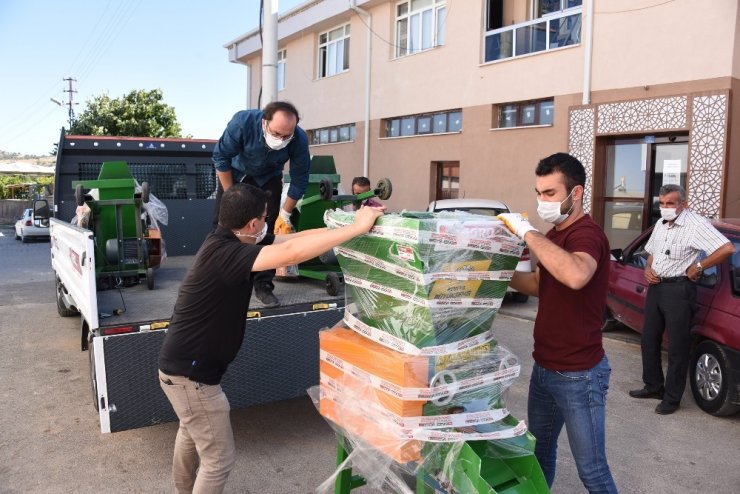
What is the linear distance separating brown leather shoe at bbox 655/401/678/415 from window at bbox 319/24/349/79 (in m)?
15.9

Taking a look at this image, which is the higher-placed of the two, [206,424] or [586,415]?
[586,415]

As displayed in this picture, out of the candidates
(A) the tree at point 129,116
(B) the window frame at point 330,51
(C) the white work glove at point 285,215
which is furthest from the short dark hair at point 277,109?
(A) the tree at point 129,116

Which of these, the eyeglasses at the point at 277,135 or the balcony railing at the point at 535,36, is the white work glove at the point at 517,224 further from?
the balcony railing at the point at 535,36

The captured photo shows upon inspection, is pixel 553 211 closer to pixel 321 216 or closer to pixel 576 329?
pixel 576 329

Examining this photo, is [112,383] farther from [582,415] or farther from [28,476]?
[582,415]

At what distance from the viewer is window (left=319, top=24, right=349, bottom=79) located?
762 inches

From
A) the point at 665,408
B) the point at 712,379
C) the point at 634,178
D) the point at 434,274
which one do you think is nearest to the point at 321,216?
the point at 434,274

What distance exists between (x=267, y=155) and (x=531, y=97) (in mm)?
9645

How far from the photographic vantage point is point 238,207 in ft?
9.74

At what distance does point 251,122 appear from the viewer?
443 centimetres

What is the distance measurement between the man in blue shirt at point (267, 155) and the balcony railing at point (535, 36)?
366 inches

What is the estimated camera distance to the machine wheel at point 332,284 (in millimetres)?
4566

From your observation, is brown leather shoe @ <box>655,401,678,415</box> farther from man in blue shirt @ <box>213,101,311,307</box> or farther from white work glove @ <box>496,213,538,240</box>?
white work glove @ <box>496,213,538,240</box>

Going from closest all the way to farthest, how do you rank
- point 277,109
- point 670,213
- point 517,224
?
point 517,224, point 277,109, point 670,213
